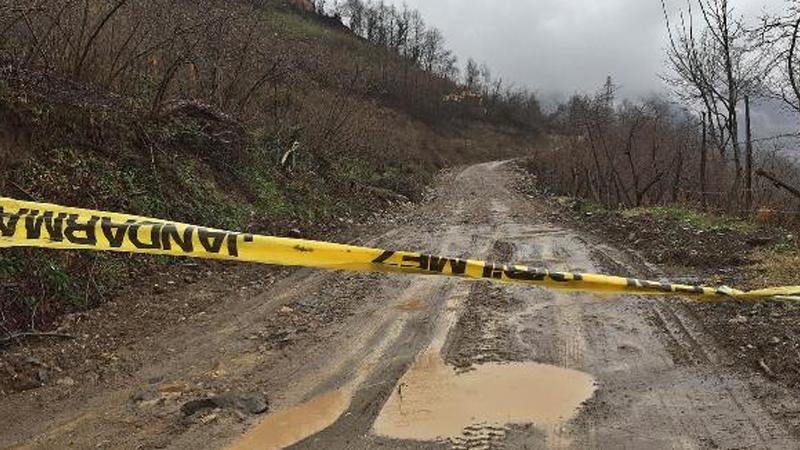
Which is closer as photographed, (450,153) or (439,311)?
(439,311)

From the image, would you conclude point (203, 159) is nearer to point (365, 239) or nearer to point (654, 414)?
point (365, 239)

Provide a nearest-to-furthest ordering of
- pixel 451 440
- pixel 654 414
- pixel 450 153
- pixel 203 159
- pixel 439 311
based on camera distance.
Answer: pixel 451 440, pixel 654 414, pixel 439 311, pixel 203 159, pixel 450 153

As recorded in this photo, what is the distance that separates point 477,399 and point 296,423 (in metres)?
1.33

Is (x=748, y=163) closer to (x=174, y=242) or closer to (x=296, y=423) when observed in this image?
(x=296, y=423)

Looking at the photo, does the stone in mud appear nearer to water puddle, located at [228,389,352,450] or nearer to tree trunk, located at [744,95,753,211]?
water puddle, located at [228,389,352,450]

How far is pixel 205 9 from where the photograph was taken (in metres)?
12.8

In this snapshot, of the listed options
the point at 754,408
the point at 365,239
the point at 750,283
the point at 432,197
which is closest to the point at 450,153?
the point at 432,197

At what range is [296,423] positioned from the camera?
4.57m

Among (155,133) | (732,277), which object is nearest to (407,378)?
(732,277)

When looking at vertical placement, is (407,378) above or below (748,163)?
below

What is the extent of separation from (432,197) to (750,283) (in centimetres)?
1645

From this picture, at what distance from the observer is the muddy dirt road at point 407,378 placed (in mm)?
4371

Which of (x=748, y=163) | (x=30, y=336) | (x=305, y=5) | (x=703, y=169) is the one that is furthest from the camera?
(x=305, y=5)

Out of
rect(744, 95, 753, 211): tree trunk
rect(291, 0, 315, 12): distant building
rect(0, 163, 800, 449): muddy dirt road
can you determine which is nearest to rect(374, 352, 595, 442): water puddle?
rect(0, 163, 800, 449): muddy dirt road
